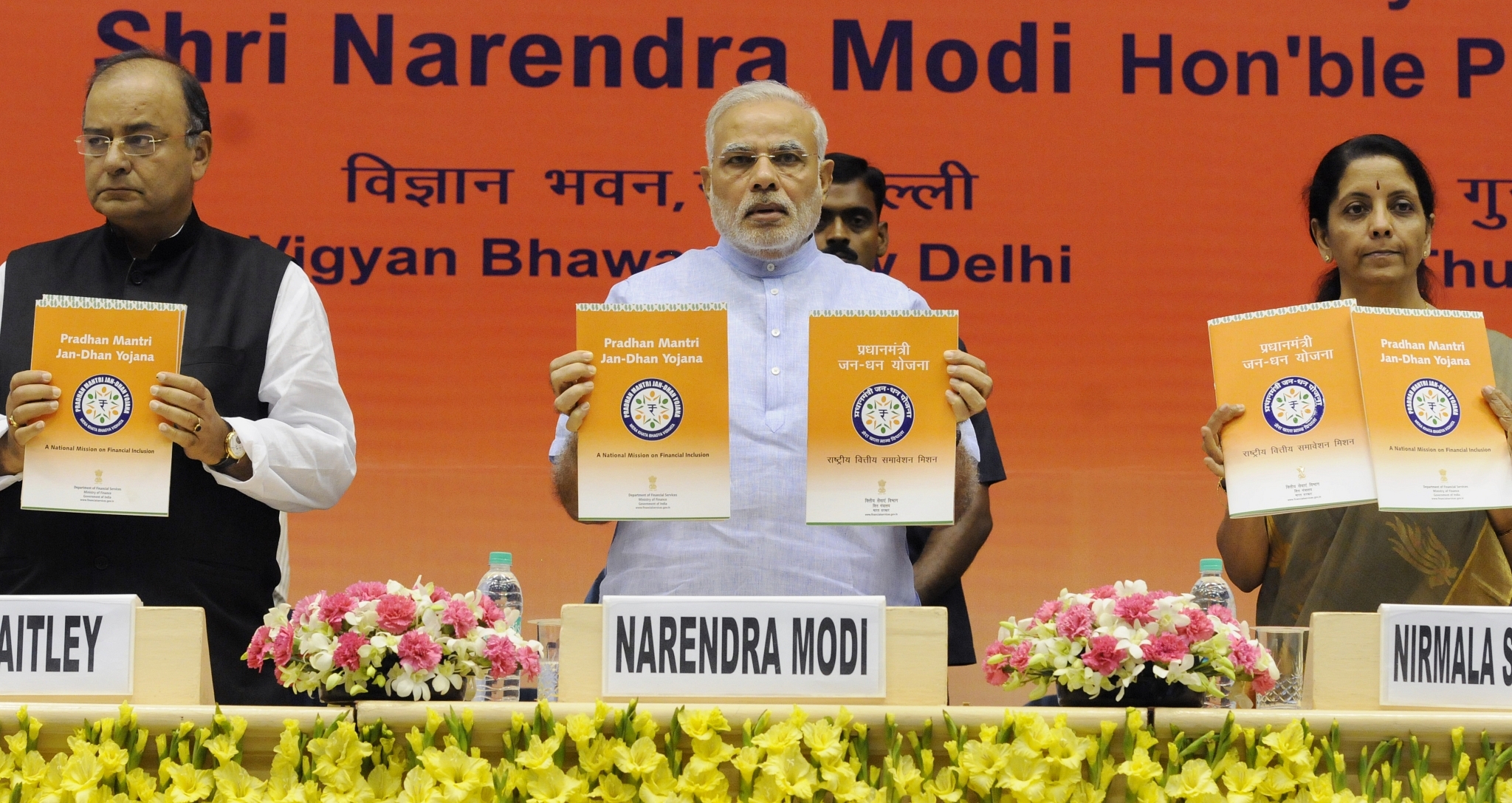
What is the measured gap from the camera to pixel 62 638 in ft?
6.78

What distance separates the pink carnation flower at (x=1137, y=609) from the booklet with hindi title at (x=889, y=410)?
28cm

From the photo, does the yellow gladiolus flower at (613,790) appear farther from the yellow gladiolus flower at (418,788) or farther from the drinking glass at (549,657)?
the drinking glass at (549,657)

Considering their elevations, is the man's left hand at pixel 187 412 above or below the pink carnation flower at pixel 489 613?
above

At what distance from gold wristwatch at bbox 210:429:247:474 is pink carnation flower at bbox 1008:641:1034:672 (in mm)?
1177

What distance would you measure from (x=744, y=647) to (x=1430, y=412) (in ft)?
3.30

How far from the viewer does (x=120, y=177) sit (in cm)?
264

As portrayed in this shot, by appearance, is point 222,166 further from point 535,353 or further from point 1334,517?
point 1334,517

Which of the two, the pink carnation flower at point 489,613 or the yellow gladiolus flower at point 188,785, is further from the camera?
the pink carnation flower at point 489,613

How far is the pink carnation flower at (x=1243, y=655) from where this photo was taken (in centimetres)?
206

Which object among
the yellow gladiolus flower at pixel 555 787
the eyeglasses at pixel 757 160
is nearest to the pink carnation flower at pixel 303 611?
the yellow gladiolus flower at pixel 555 787

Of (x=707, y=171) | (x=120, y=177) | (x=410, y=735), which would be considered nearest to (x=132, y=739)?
(x=410, y=735)

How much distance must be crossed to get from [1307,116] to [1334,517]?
161cm

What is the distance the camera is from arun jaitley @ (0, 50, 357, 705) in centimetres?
259

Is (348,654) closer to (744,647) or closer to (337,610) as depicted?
(337,610)
